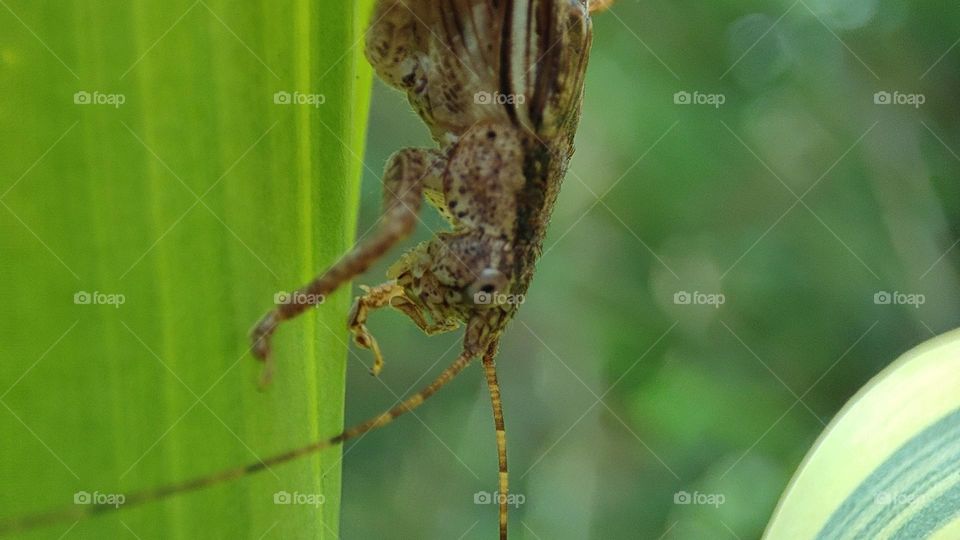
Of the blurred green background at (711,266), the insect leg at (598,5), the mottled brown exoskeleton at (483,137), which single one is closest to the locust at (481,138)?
the mottled brown exoskeleton at (483,137)

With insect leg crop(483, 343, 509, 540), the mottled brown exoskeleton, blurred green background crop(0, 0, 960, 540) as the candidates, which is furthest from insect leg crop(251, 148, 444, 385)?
blurred green background crop(0, 0, 960, 540)

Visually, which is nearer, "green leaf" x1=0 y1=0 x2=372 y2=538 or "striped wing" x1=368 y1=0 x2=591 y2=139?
"green leaf" x1=0 y1=0 x2=372 y2=538

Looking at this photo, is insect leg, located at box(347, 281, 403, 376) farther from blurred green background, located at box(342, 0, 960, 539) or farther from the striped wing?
blurred green background, located at box(342, 0, 960, 539)

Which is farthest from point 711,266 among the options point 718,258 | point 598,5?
point 598,5

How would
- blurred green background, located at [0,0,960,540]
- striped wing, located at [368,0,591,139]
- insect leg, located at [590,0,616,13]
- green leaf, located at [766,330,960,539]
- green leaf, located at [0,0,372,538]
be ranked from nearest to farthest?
1. green leaf, located at [0,0,372,538]
2. green leaf, located at [766,330,960,539]
3. striped wing, located at [368,0,591,139]
4. insect leg, located at [590,0,616,13]
5. blurred green background, located at [0,0,960,540]

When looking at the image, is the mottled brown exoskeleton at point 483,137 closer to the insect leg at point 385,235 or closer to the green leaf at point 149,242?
the insect leg at point 385,235

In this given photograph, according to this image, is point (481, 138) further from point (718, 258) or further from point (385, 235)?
point (718, 258)

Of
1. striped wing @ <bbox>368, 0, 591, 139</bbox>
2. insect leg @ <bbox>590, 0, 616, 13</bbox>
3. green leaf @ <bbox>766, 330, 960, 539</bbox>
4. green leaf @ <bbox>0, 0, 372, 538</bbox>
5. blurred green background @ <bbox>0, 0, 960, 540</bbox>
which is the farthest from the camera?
blurred green background @ <bbox>0, 0, 960, 540</bbox>

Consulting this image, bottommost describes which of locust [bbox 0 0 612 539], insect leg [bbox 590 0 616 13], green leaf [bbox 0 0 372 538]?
green leaf [bbox 0 0 372 538]
